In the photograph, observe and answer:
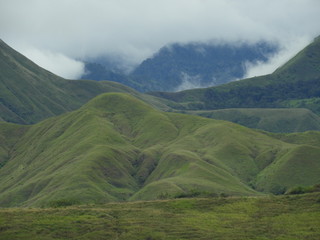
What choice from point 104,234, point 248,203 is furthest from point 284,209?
point 104,234

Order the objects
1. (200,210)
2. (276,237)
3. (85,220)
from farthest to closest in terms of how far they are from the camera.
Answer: (200,210) < (85,220) < (276,237)

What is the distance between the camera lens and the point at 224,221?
168500 mm

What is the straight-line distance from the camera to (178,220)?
557 ft

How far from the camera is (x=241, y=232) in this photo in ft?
514

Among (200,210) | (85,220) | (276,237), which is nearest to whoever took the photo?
(276,237)

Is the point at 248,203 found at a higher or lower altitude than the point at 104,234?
higher

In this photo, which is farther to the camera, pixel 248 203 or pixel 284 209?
pixel 248 203

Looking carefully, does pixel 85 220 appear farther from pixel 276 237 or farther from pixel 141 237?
pixel 276 237

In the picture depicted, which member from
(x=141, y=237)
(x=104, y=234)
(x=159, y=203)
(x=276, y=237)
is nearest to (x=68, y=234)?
(x=104, y=234)

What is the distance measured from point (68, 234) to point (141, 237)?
19658 millimetres

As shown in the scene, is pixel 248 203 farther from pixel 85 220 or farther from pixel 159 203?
pixel 85 220

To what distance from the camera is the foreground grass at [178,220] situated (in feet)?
510

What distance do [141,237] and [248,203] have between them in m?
46.7

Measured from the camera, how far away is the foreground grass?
155500mm
